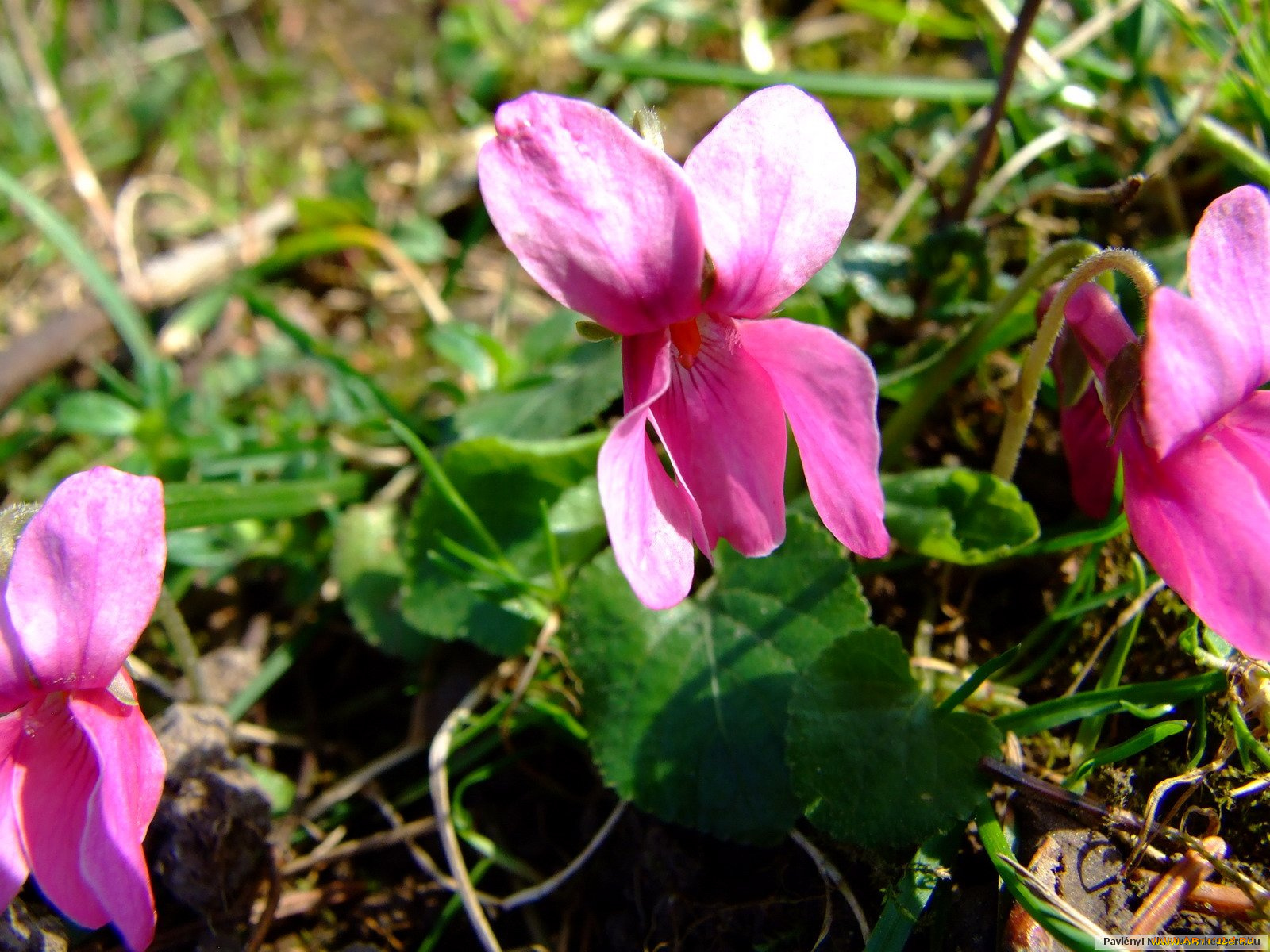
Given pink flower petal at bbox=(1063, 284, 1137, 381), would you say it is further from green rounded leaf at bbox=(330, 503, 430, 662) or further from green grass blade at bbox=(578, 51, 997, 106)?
green rounded leaf at bbox=(330, 503, 430, 662)

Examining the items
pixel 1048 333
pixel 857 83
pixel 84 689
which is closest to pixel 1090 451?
pixel 1048 333

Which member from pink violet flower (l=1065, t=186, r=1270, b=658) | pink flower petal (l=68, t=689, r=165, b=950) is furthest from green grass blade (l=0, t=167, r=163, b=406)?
pink violet flower (l=1065, t=186, r=1270, b=658)

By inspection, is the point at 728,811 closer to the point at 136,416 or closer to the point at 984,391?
the point at 984,391

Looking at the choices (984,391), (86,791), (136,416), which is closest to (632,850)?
(86,791)

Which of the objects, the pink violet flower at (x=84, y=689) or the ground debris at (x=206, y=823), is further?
the ground debris at (x=206, y=823)

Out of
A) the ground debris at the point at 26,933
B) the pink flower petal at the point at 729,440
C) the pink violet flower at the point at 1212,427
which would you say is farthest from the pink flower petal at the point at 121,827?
the pink violet flower at the point at 1212,427

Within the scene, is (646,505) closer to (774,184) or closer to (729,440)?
(729,440)

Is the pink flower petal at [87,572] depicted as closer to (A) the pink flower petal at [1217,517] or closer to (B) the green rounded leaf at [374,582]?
(B) the green rounded leaf at [374,582]

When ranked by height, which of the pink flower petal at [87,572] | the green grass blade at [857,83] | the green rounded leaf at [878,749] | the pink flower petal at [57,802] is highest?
the green grass blade at [857,83]
